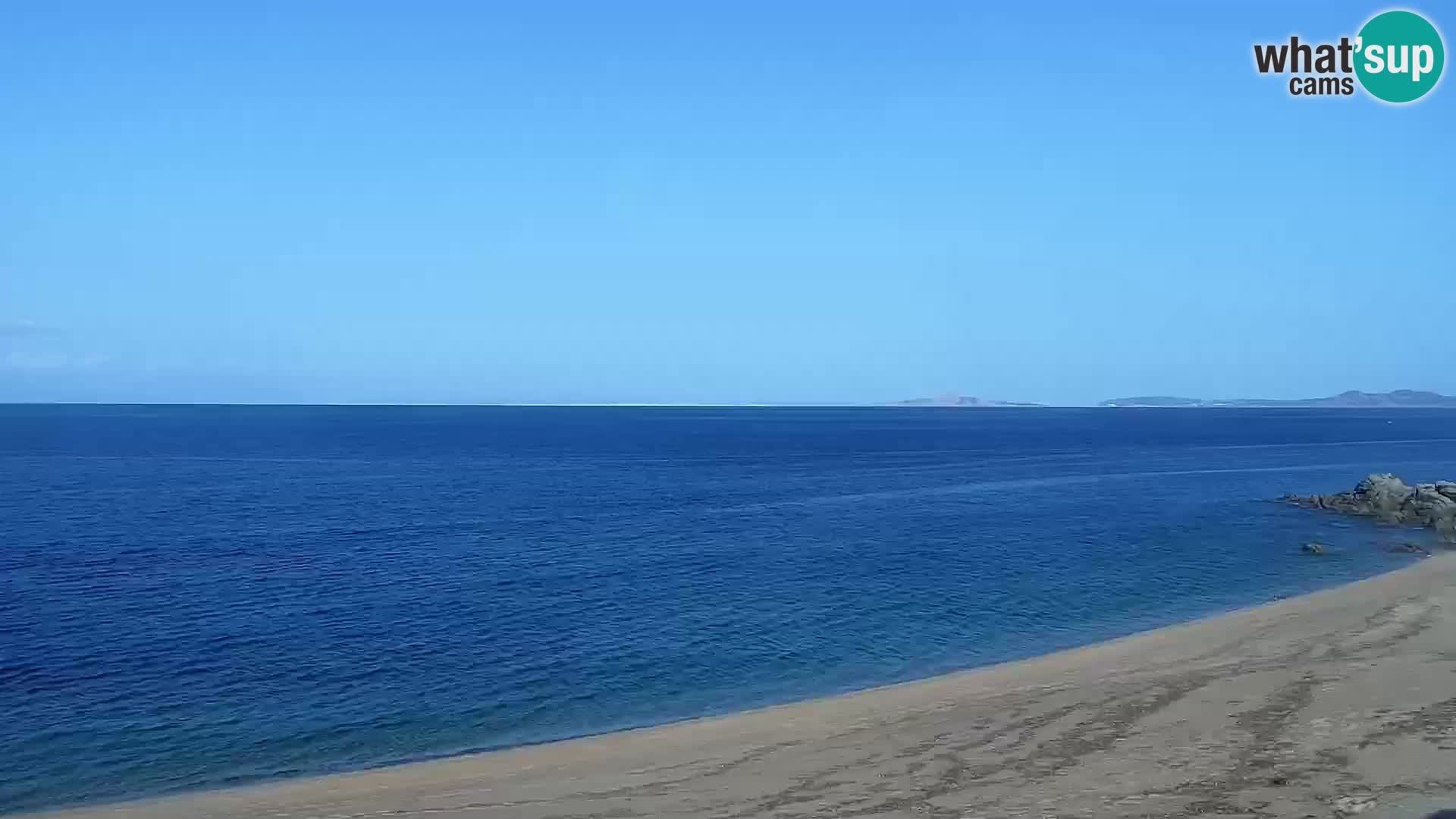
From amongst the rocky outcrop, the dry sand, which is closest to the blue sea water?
the dry sand

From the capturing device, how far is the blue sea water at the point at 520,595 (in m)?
24.5

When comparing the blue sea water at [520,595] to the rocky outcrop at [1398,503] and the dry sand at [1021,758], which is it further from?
the rocky outcrop at [1398,503]

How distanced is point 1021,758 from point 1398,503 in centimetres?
5613

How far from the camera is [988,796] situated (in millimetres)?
16375

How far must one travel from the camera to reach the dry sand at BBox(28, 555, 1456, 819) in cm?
1585

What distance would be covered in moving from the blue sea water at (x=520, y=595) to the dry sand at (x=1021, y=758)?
7.55ft

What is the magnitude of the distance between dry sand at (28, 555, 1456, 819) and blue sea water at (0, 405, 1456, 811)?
2.30 meters

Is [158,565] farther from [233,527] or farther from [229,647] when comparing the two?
[229,647]

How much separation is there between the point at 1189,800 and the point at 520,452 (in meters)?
128

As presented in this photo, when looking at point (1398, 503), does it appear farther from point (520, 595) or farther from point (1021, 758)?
point (1021, 758)

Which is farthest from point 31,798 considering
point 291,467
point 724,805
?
point 291,467

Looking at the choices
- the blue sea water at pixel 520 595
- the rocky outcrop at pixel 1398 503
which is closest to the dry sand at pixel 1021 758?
the blue sea water at pixel 520 595

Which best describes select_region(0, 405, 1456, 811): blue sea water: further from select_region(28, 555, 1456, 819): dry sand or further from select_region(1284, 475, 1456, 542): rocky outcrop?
select_region(1284, 475, 1456, 542): rocky outcrop

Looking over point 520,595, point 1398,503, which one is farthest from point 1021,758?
point 1398,503
